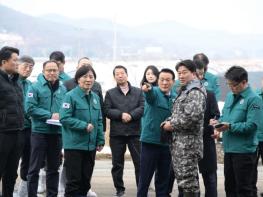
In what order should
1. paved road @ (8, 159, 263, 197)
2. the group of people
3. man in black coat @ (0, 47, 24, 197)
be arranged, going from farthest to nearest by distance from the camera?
paved road @ (8, 159, 263, 197) < man in black coat @ (0, 47, 24, 197) < the group of people

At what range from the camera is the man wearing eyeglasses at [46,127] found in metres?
8.43

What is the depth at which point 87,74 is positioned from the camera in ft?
26.5

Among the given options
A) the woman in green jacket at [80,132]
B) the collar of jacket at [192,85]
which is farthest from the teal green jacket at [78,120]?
the collar of jacket at [192,85]

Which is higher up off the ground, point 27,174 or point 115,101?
point 115,101

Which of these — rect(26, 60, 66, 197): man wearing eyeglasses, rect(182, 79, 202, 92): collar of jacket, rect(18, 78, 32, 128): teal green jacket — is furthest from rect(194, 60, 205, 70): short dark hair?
rect(18, 78, 32, 128): teal green jacket

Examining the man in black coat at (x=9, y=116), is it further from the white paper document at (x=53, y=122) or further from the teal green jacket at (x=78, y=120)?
the teal green jacket at (x=78, y=120)

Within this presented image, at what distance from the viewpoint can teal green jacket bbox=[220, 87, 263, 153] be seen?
7664 millimetres

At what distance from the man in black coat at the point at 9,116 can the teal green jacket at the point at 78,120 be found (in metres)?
0.51

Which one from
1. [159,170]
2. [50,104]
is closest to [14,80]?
[50,104]

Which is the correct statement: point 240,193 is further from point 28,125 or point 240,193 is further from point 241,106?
point 28,125

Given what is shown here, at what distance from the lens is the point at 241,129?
7633 millimetres

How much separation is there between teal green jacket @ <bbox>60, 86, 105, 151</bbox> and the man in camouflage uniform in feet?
3.32

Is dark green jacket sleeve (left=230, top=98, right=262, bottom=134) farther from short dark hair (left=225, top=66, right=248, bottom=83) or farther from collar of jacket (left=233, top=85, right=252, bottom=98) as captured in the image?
short dark hair (left=225, top=66, right=248, bottom=83)

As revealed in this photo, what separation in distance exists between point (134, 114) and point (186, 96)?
7.44 feet
